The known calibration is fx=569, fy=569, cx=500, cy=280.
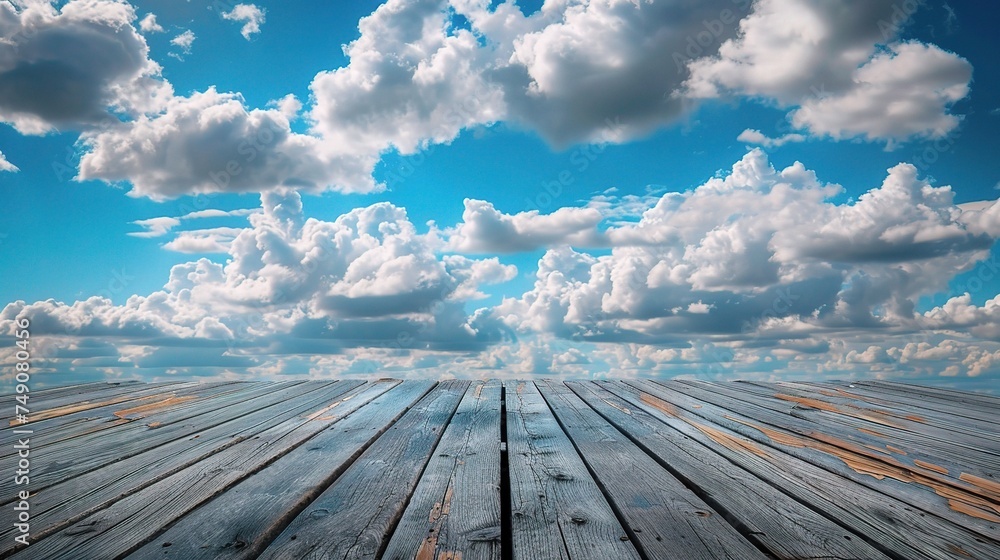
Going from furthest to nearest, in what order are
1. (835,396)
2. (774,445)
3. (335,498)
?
(835,396) < (774,445) < (335,498)

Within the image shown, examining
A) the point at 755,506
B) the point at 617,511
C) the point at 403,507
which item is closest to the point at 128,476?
the point at 403,507

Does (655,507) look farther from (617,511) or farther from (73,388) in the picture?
(73,388)

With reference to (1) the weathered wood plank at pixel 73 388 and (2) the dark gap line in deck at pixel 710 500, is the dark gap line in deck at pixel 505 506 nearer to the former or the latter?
(2) the dark gap line in deck at pixel 710 500

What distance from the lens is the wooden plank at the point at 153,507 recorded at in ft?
5.12

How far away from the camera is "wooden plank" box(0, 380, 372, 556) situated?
1.81m

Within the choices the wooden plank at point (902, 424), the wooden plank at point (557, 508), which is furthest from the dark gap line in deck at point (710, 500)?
the wooden plank at point (902, 424)

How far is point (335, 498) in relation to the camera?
1897 mm

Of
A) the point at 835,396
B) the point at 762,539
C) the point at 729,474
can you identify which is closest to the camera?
the point at 762,539

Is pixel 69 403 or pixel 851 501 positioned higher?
pixel 69 403

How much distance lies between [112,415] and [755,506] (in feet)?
13.6

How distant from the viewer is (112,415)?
3979 millimetres

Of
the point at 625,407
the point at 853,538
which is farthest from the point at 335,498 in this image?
the point at 625,407

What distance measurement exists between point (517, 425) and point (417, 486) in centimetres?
139

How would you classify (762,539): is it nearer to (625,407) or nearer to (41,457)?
(625,407)
